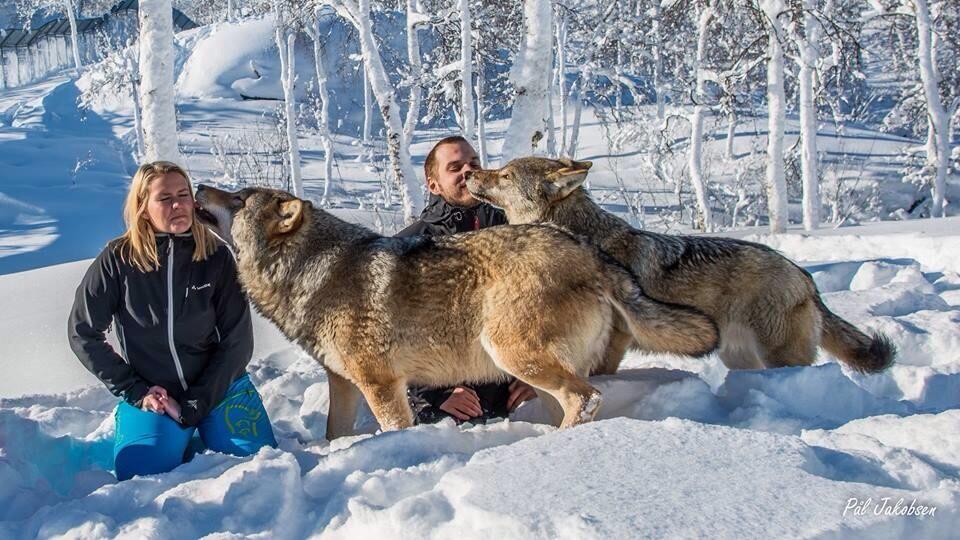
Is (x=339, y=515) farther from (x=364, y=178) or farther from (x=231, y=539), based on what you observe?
(x=364, y=178)

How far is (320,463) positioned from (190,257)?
1.54 metres

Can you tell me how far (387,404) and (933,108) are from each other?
19.7m

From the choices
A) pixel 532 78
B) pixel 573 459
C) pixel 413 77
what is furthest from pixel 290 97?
pixel 573 459

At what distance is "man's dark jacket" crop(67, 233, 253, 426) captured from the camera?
12.1ft

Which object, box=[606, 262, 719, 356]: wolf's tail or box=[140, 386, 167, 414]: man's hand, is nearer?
box=[606, 262, 719, 356]: wolf's tail

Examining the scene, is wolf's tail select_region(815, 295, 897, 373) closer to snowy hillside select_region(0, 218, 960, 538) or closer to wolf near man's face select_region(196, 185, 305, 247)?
snowy hillside select_region(0, 218, 960, 538)

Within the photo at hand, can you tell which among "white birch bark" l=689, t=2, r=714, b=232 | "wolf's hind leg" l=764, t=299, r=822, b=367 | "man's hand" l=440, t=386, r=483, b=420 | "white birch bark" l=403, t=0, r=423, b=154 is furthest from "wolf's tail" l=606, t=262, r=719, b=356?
"white birch bark" l=689, t=2, r=714, b=232

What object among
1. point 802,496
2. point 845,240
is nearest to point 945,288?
point 845,240

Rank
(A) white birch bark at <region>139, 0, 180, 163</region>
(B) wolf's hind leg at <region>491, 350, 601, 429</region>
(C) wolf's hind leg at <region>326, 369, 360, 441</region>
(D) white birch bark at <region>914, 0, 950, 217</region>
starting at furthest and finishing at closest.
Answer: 1. (D) white birch bark at <region>914, 0, 950, 217</region>
2. (A) white birch bark at <region>139, 0, 180, 163</region>
3. (C) wolf's hind leg at <region>326, 369, 360, 441</region>
4. (B) wolf's hind leg at <region>491, 350, 601, 429</region>

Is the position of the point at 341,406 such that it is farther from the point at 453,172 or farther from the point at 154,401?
the point at 453,172

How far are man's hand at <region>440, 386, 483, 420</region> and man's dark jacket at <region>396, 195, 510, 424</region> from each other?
49 millimetres

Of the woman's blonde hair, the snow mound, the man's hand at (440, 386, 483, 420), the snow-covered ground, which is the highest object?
the snow mound

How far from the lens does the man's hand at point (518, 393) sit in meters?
4.21

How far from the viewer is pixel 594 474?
8.05 feet
